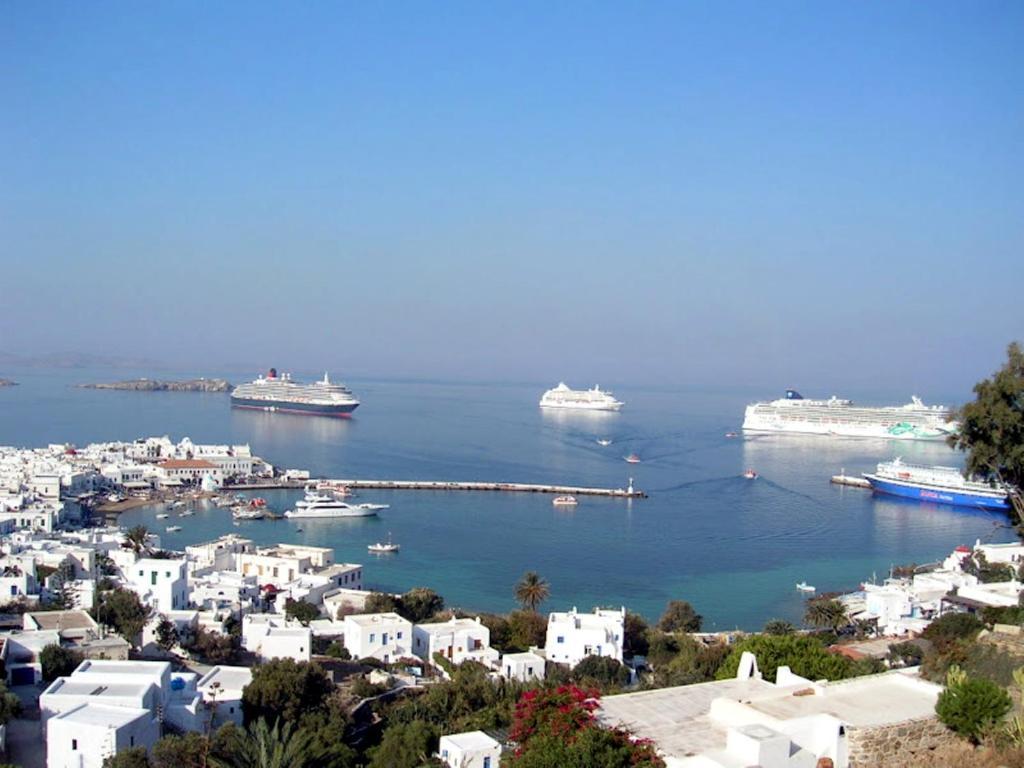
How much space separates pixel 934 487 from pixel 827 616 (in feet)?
57.6

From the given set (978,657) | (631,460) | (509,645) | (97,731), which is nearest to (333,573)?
(509,645)

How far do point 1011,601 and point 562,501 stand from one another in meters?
14.9

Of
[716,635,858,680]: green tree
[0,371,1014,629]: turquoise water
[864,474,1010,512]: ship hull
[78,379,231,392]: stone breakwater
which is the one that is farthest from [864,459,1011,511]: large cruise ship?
[78,379,231,392]: stone breakwater

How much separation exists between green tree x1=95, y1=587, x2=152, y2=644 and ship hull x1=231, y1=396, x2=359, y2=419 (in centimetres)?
4051

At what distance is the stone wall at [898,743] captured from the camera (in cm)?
387

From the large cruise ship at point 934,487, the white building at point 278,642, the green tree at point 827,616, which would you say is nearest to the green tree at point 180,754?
the white building at point 278,642

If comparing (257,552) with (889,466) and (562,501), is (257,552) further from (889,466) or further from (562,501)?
(889,466)

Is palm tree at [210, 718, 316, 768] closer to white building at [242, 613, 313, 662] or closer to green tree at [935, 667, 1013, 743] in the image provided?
green tree at [935, 667, 1013, 743]

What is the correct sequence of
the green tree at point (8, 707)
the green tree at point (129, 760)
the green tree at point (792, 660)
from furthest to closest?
the green tree at point (792, 660) < the green tree at point (8, 707) < the green tree at point (129, 760)

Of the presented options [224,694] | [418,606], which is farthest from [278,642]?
[418,606]

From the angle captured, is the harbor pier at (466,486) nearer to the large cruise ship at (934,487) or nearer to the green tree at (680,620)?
the large cruise ship at (934,487)

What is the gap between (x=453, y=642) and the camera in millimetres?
10172

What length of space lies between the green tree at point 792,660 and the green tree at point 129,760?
3401mm

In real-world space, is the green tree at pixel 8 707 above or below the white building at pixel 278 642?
above
